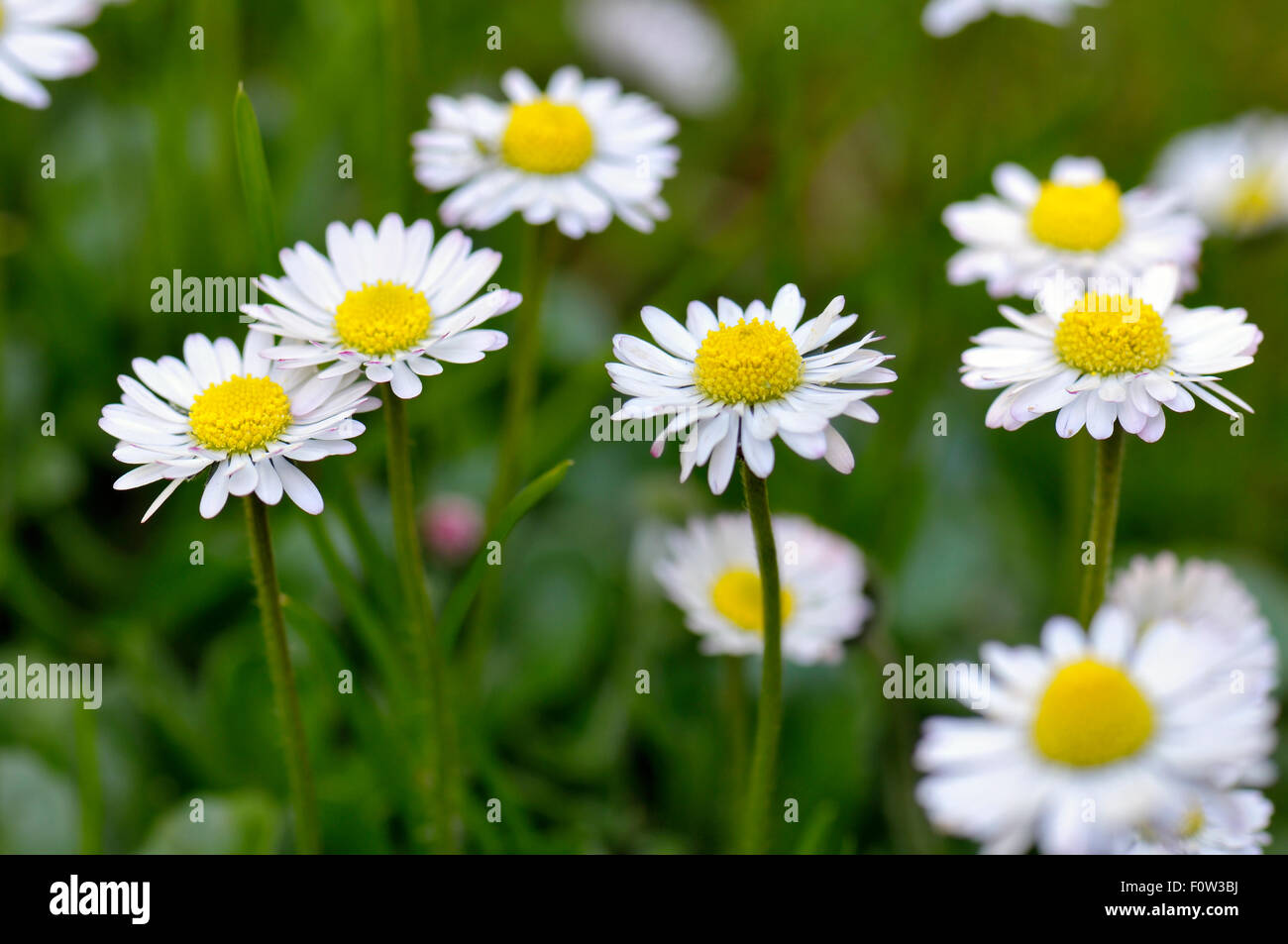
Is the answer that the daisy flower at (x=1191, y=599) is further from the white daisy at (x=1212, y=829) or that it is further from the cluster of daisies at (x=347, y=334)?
the cluster of daisies at (x=347, y=334)

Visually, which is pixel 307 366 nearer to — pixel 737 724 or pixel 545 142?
pixel 545 142

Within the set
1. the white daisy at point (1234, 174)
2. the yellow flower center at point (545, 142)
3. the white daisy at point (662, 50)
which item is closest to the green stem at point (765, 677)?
the yellow flower center at point (545, 142)

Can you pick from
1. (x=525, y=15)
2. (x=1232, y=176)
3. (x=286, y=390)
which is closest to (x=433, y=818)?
(x=286, y=390)

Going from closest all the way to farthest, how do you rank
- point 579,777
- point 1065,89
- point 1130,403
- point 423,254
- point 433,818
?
point 1130,403
point 423,254
point 433,818
point 579,777
point 1065,89

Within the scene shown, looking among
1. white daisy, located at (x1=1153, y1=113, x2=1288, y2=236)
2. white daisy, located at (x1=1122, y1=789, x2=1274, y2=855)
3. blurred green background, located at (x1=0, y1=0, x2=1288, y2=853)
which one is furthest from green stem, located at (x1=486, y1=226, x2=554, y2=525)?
white daisy, located at (x1=1153, y1=113, x2=1288, y2=236)

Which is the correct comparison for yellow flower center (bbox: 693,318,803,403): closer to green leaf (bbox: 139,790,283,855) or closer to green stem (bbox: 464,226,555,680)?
green stem (bbox: 464,226,555,680)
